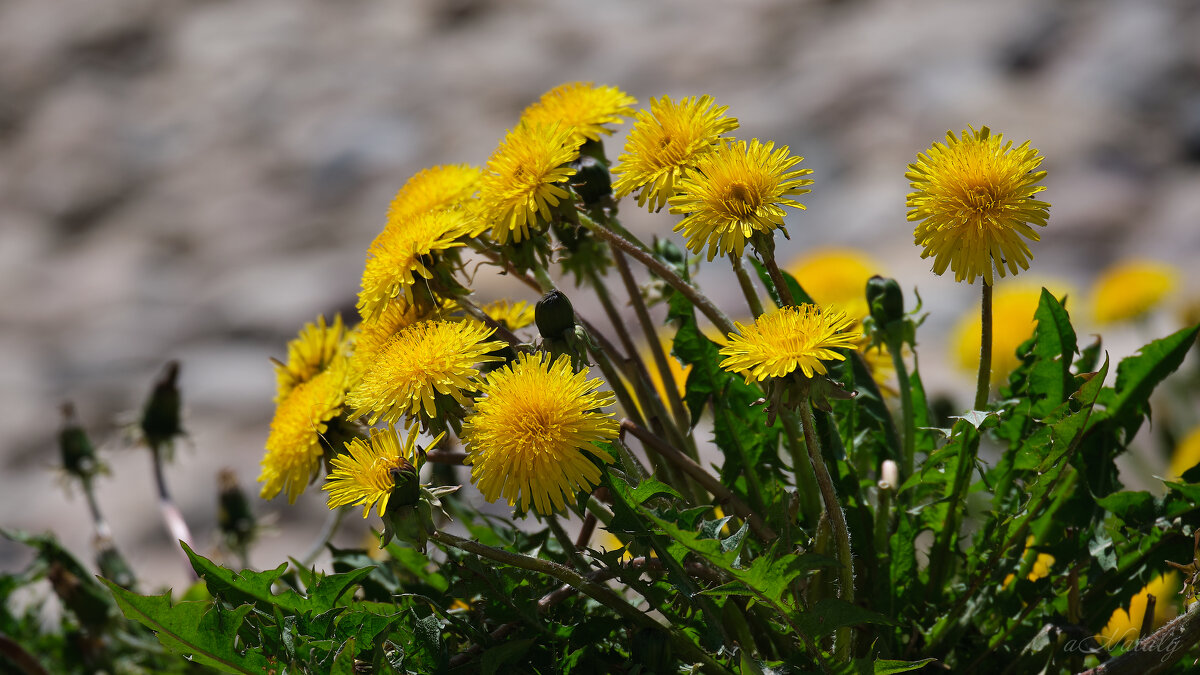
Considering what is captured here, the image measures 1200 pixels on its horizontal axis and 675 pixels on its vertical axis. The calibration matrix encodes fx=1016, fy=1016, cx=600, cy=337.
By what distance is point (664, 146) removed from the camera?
601 mm

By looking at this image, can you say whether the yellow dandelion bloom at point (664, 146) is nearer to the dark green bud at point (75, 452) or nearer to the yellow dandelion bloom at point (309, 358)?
the yellow dandelion bloom at point (309, 358)

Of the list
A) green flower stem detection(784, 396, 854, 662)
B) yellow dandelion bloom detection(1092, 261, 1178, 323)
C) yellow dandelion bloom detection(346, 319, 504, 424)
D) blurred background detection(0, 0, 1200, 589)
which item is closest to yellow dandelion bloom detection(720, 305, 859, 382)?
green flower stem detection(784, 396, 854, 662)

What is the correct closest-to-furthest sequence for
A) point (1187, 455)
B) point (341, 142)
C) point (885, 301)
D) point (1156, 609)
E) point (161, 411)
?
point (885, 301) < point (1156, 609) < point (161, 411) < point (1187, 455) < point (341, 142)

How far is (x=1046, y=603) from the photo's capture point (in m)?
0.68

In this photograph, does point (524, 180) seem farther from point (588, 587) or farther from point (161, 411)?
point (161, 411)

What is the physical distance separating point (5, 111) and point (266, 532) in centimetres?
507

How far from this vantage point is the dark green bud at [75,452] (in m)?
1.17

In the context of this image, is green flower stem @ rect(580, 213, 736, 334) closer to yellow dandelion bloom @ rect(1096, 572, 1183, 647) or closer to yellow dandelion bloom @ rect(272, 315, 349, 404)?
yellow dandelion bloom @ rect(272, 315, 349, 404)

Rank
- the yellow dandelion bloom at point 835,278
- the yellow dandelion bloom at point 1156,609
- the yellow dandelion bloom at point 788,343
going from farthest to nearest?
the yellow dandelion bloom at point 835,278, the yellow dandelion bloom at point 1156,609, the yellow dandelion bloom at point 788,343

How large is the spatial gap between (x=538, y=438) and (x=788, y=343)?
5.3 inches

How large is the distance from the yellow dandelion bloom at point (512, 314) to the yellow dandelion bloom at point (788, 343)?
230mm

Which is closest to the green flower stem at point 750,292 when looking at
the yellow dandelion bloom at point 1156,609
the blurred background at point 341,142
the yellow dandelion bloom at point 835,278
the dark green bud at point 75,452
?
the yellow dandelion bloom at point 1156,609

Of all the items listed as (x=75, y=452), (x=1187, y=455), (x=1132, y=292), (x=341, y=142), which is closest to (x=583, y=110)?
(x=75, y=452)

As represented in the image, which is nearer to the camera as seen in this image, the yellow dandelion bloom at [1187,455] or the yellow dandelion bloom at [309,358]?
the yellow dandelion bloom at [309,358]
